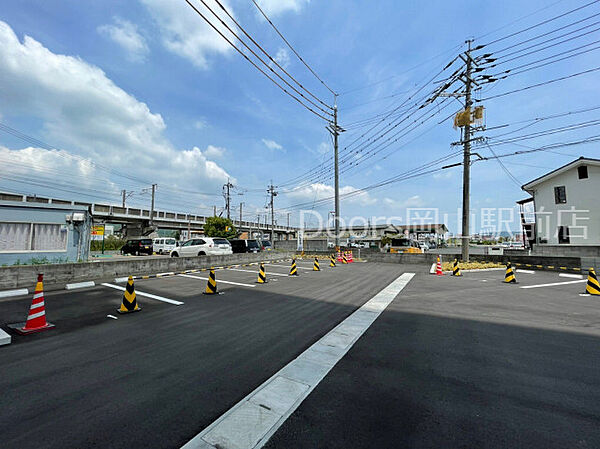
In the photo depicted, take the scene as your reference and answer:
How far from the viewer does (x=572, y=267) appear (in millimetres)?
13695

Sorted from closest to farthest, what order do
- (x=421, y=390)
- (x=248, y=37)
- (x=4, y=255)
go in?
(x=421, y=390) < (x=248, y=37) < (x=4, y=255)

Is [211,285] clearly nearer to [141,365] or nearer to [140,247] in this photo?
[141,365]

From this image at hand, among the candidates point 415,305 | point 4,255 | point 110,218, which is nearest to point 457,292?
point 415,305

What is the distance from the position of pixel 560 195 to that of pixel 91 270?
3221 cm

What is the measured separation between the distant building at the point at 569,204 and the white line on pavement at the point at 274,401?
23.9 metres

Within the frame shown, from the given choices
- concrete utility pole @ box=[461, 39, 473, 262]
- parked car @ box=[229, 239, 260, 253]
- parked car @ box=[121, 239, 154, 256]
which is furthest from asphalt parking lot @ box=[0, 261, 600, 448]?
parked car @ box=[121, 239, 154, 256]

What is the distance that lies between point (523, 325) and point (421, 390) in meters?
3.83

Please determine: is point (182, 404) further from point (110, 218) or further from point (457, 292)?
point (110, 218)

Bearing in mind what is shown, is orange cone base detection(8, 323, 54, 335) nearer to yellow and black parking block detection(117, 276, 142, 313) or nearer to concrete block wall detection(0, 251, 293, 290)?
yellow and black parking block detection(117, 276, 142, 313)

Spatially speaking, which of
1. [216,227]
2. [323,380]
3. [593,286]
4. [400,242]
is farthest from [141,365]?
[216,227]

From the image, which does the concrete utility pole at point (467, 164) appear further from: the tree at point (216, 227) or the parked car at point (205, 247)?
the tree at point (216, 227)

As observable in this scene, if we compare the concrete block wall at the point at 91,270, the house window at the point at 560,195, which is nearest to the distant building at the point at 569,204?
the house window at the point at 560,195

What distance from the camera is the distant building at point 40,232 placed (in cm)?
1148

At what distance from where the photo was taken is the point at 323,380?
309 cm
